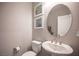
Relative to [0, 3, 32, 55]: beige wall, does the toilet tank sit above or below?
below

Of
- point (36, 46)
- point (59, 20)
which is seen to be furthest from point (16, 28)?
point (59, 20)

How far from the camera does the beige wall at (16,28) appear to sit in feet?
6.08

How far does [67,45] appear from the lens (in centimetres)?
184

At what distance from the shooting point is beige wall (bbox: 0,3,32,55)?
6.08ft

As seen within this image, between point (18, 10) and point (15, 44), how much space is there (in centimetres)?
47

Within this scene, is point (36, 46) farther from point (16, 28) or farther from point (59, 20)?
point (59, 20)

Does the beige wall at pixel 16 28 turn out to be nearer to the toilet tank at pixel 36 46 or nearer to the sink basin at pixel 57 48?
the toilet tank at pixel 36 46

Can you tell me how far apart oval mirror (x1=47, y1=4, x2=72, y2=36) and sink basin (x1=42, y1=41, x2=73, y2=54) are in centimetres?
16

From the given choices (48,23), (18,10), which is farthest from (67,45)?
(18,10)

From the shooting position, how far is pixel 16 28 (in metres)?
1.86

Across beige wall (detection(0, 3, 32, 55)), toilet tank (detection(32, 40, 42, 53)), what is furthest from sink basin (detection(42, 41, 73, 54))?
beige wall (detection(0, 3, 32, 55))

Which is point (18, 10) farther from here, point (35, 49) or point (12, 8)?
point (35, 49)

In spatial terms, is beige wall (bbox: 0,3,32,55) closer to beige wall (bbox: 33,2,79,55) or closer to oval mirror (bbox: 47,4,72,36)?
beige wall (bbox: 33,2,79,55)

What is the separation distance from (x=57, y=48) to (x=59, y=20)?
15.4 inches
